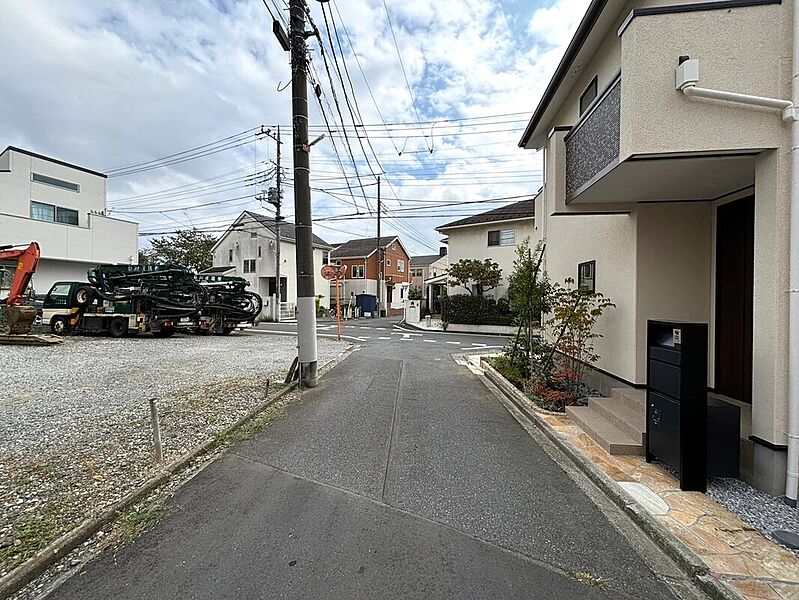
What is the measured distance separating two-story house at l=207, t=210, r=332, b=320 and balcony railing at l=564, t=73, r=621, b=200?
81.0ft

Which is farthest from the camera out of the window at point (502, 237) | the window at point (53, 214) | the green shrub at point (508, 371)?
the window at point (53, 214)

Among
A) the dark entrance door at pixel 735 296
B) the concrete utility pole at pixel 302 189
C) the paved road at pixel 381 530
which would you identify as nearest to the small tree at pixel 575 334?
the dark entrance door at pixel 735 296

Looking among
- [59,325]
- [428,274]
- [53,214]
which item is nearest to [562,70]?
[59,325]

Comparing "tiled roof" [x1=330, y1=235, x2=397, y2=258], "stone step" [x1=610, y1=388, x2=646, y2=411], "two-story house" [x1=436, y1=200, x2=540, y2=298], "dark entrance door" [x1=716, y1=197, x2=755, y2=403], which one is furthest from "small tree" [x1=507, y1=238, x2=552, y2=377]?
"tiled roof" [x1=330, y1=235, x2=397, y2=258]

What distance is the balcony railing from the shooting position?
420 centimetres

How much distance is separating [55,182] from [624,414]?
2832 centimetres

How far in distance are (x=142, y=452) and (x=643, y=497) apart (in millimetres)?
4686

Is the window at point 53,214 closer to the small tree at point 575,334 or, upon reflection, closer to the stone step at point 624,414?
the small tree at point 575,334

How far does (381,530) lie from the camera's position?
298 centimetres

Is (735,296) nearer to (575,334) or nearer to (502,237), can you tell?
(575,334)

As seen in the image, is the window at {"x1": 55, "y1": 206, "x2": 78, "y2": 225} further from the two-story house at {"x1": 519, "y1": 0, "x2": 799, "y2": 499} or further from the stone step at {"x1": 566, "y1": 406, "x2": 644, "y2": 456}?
the stone step at {"x1": 566, "y1": 406, "x2": 644, "y2": 456}

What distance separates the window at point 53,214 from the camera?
21734 mm

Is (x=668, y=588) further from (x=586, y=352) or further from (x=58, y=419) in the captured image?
(x=58, y=419)

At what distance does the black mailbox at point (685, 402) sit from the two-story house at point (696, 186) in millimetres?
627
